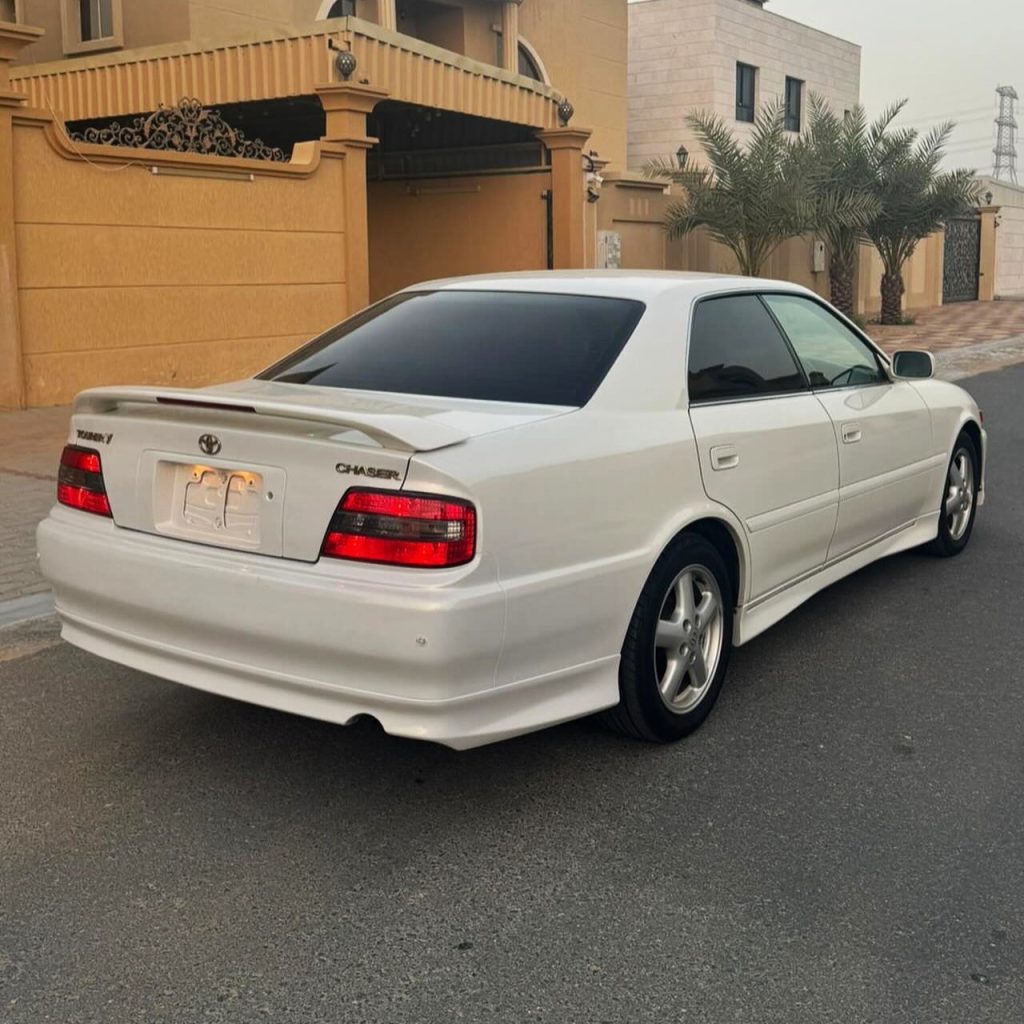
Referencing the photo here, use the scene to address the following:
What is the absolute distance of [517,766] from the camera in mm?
4055

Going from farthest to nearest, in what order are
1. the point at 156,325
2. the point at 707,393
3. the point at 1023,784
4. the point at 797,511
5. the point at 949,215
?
the point at 949,215
the point at 156,325
the point at 797,511
the point at 707,393
the point at 1023,784

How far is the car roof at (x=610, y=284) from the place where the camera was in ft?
15.0

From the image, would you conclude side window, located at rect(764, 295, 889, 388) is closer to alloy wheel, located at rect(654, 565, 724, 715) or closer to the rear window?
the rear window

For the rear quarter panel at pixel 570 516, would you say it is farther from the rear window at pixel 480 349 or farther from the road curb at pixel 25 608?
the road curb at pixel 25 608

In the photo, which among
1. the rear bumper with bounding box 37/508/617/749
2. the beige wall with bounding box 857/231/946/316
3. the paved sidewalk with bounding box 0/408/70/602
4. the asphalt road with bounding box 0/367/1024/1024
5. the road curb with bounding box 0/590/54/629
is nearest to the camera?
the asphalt road with bounding box 0/367/1024/1024

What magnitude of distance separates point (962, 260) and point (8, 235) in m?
31.6

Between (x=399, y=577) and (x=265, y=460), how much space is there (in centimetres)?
55

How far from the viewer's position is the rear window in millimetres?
4125

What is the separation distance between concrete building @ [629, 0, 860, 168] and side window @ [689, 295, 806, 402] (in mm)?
31384

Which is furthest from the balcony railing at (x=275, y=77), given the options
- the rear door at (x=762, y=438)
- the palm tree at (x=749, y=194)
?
the rear door at (x=762, y=438)

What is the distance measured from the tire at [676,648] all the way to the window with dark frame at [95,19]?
1706 centimetres

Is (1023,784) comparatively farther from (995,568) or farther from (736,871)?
(995,568)

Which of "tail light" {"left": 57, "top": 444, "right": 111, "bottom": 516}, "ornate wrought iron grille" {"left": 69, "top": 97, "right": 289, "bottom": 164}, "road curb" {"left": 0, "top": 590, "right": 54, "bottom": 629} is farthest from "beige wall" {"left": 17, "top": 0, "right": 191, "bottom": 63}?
"tail light" {"left": 57, "top": 444, "right": 111, "bottom": 516}

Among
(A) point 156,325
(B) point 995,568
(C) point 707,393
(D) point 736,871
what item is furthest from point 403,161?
(D) point 736,871
